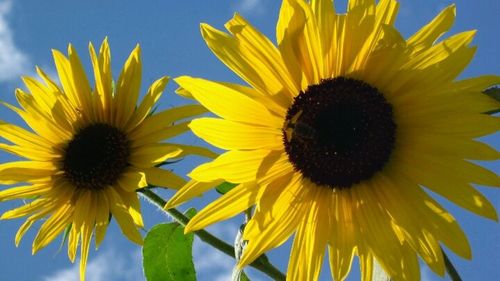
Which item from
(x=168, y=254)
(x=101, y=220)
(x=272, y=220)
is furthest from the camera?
(x=101, y=220)

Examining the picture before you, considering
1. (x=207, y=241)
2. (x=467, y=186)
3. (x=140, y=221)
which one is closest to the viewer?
(x=467, y=186)

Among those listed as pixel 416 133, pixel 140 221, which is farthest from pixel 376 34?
pixel 140 221

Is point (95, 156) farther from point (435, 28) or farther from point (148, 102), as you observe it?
point (435, 28)

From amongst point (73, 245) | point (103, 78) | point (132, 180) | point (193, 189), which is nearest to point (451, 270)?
point (193, 189)

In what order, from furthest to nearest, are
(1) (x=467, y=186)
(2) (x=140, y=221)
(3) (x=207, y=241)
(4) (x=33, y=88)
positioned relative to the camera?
(4) (x=33, y=88), (2) (x=140, y=221), (3) (x=207, y=241), (1) (x=467, y=186)

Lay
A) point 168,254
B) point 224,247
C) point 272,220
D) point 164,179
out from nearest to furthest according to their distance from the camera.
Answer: point 272,220 < point 224,247 < point 168,254 < point 164,179

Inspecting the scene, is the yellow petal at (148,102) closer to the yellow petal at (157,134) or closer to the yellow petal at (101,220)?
the yellow petal at (157,134)

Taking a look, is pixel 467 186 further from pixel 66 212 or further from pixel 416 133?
pixel 66 212
